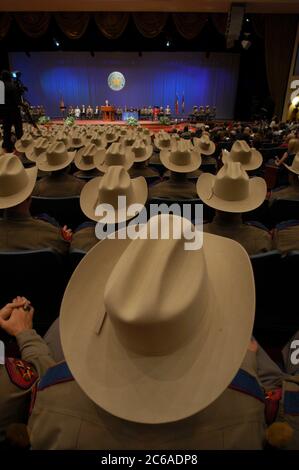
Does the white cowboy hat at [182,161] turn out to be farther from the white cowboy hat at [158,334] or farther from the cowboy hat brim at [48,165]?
the white cowboy hat at [158,334]

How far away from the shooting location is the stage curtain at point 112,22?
11.3 m

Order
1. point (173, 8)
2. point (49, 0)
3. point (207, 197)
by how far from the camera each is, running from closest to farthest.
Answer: point (207, 197) → point (49, 0) → point (173, 8)

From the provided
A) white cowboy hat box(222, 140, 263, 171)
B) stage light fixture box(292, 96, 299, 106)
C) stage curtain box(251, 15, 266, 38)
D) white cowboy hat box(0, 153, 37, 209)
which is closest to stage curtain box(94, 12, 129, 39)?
stage curtain box(251, 15, 266, 38)

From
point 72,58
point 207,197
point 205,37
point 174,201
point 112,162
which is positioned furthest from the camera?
point 72,58

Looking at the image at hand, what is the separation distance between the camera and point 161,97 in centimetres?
1689

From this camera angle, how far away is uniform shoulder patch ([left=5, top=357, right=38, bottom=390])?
84 cm

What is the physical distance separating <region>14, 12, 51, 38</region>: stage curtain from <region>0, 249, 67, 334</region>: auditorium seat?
12.7m

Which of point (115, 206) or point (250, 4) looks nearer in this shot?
point (115, 206)

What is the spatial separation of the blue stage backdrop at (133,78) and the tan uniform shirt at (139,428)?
17518 millimetres

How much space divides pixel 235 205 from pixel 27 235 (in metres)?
1.27

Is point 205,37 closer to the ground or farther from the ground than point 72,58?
farther from the ground

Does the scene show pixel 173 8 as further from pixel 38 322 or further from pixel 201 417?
pixel 201 417

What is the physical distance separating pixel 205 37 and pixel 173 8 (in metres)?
3.05

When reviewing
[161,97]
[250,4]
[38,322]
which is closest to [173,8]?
[250,4]
